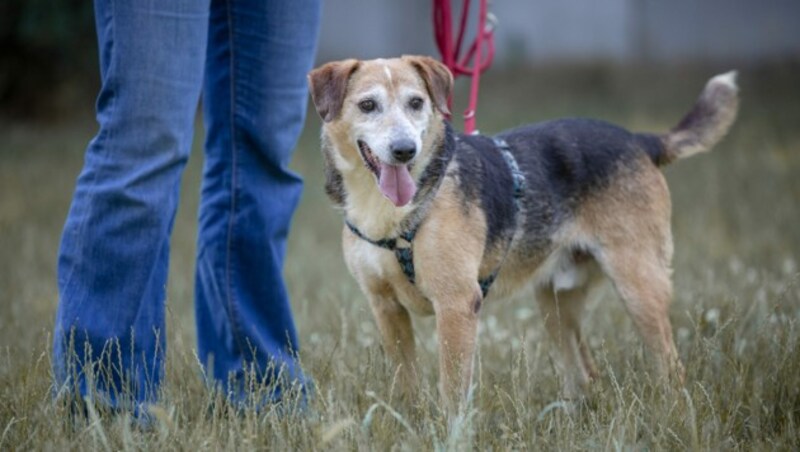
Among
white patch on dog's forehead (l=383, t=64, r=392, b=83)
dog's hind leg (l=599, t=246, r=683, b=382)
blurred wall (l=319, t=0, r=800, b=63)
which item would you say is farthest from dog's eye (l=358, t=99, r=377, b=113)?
blurred wall (l=319, t=0, r=800, b=63)

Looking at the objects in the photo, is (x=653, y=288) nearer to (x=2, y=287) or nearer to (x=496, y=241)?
(x=496, y=241)

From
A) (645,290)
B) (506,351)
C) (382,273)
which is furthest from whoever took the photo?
(506,351)

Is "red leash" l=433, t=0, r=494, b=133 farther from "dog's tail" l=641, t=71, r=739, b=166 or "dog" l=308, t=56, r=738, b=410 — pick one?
"dog's tail" l=641, t=71, r=739, b=166

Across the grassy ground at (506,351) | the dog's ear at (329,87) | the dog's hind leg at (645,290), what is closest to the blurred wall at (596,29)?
the grassy ground at (506,351)

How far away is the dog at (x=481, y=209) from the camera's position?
3295mm

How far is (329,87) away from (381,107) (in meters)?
0.22

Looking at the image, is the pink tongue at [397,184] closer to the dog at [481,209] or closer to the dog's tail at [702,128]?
the dog at [481,209]

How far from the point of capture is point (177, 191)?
3.14 m

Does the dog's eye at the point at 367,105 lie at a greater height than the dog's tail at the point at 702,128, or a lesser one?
greater

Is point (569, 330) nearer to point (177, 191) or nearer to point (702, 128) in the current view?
point (702, 128)

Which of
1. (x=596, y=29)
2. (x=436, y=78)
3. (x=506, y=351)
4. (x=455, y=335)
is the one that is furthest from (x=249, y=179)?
(x=596, y=29)

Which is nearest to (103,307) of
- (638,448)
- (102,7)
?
(102,7)

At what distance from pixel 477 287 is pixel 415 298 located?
0.24m

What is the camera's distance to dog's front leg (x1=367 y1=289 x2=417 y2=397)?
11.5 ft
